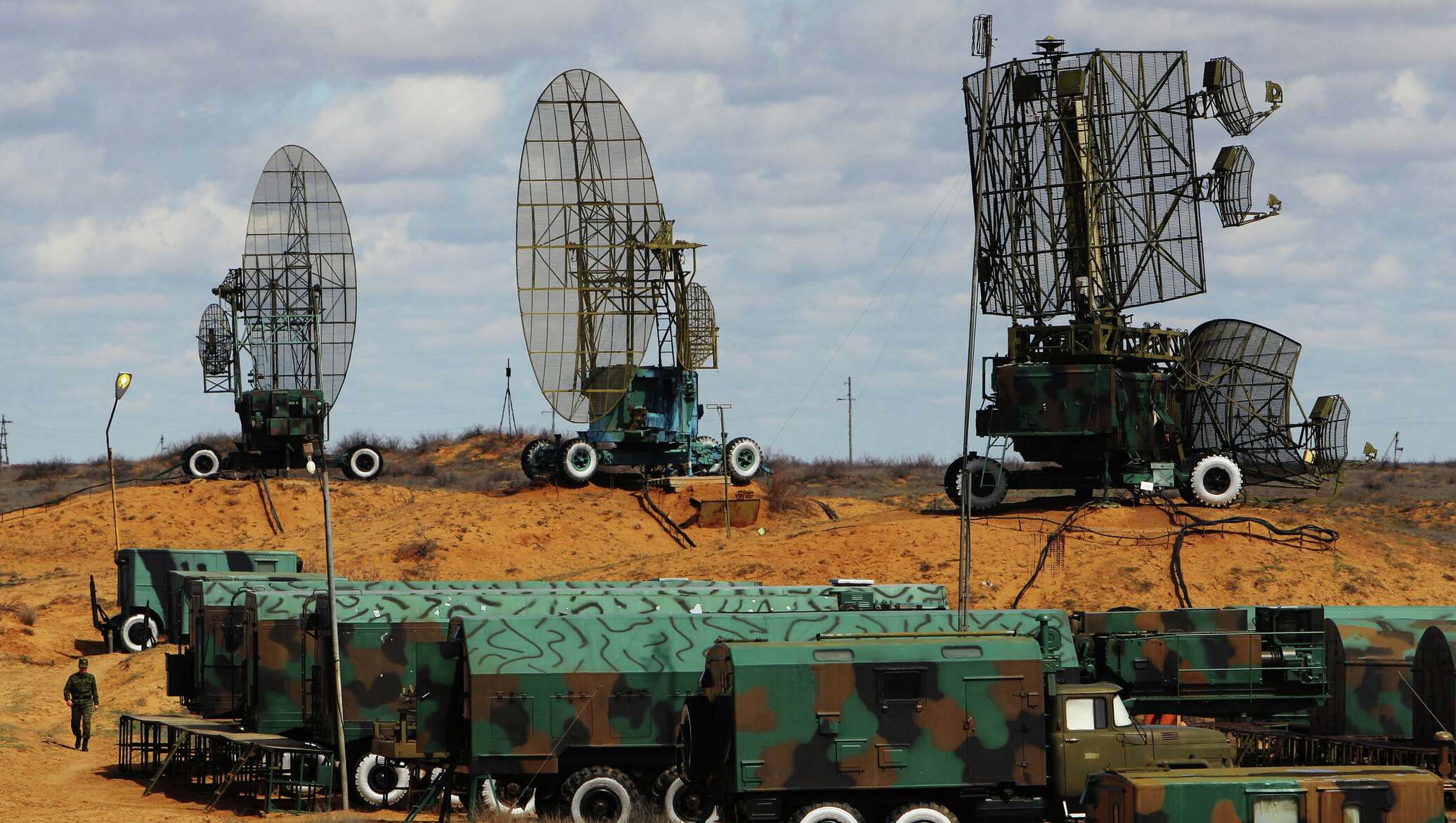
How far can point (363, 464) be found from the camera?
68.2 meters

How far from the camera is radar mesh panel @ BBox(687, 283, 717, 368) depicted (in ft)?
203

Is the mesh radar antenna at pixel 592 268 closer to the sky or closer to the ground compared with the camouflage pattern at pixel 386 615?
closer to the sky

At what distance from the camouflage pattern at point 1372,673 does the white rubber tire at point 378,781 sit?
1461 centimetres

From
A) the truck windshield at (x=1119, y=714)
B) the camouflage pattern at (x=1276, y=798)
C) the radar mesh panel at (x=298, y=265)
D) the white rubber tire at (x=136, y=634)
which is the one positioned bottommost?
A: the white rubber tire at (x=136, y=634)

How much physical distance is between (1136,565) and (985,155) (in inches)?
425

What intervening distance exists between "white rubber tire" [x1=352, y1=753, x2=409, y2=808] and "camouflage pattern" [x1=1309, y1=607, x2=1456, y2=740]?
47.9 feet

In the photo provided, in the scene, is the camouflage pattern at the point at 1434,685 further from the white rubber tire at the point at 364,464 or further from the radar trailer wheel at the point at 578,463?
the white rubber tire at the point at 364,464

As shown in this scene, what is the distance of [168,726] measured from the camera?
3200cm

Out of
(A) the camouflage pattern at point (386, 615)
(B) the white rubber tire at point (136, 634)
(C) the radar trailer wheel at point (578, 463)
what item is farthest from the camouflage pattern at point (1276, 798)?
(C) the radar trailer wheel at point (578, 463)

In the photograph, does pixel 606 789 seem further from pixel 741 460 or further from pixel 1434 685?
pixel 741 460

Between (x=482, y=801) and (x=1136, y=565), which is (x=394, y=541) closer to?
(x=1136, y=565)

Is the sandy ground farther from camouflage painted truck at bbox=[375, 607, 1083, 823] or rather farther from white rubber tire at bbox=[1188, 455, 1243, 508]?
camouflage painted truck at bbox=[375, 607, 1083, 823]

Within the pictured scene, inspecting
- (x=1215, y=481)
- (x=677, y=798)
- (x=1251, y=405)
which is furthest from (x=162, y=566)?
(x=1251, y=405)

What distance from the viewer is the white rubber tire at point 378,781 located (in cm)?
2852
